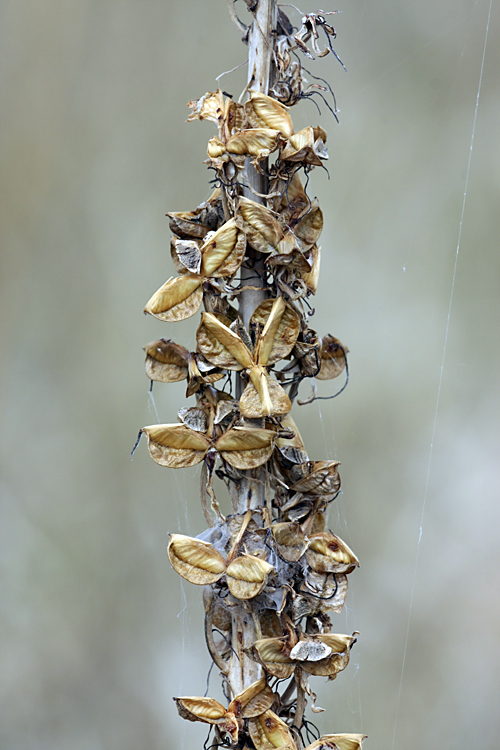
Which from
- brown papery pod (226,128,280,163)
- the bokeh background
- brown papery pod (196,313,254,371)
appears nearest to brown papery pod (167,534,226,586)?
brown papery pod (196,313,254,371)

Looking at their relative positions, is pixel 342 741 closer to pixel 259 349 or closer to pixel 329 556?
pixel 329 556

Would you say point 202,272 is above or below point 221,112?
below

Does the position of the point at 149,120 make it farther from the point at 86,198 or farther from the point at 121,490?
the point at 121,490

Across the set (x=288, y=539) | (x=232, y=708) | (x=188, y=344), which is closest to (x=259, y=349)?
(x=288, y=539)

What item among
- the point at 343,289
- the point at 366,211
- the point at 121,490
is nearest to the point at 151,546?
the point at 121,490

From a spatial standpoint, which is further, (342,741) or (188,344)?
(188,344)

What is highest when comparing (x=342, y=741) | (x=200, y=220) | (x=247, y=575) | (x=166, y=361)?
(x=200, y=220)

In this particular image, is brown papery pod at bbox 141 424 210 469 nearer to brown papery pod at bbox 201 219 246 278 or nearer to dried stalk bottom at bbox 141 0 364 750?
dried stalk bottom at bbox 141 0 364 750
